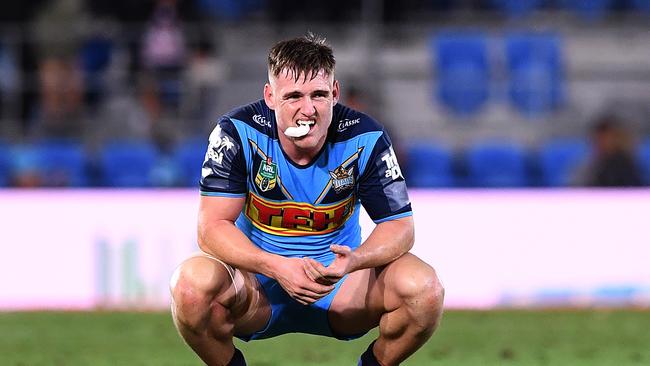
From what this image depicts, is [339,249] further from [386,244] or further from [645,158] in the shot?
[645,158]

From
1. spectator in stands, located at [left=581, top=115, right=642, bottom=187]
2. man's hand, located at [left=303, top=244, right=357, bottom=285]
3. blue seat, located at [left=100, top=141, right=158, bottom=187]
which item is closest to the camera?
man's hand, located at [left=303, top=244, right=357, bottom=285]

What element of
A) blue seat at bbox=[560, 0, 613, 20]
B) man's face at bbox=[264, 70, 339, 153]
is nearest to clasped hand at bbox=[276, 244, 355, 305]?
man's face at bbox=[264, 70, 339, 153]

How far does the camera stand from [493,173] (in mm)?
15328

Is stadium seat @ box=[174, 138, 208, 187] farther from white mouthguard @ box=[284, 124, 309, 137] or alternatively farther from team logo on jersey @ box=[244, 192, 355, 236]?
white mouthguard @ box=[284, 124, 309, 137]

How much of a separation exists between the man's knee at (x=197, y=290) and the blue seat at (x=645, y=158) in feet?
30.9

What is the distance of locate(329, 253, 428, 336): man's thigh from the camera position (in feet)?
19.1

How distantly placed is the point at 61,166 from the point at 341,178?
9.02m

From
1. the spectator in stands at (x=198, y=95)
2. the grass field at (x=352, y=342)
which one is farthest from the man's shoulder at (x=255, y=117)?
the spectator in stands at (x=198, y=95)

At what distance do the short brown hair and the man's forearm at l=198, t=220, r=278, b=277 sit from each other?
29.4 inches

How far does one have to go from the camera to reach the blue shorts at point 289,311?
239 inches

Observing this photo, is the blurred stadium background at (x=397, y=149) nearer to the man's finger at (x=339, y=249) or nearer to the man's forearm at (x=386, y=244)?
the man's forearm at (x=386, y=244)

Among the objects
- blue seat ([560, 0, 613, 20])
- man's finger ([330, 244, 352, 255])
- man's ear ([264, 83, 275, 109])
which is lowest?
man's finger ([330, 244, 352, 255])

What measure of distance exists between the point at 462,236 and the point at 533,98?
4135 millimetres

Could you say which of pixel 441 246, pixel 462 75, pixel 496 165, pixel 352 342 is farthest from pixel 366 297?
pixel 462 75
